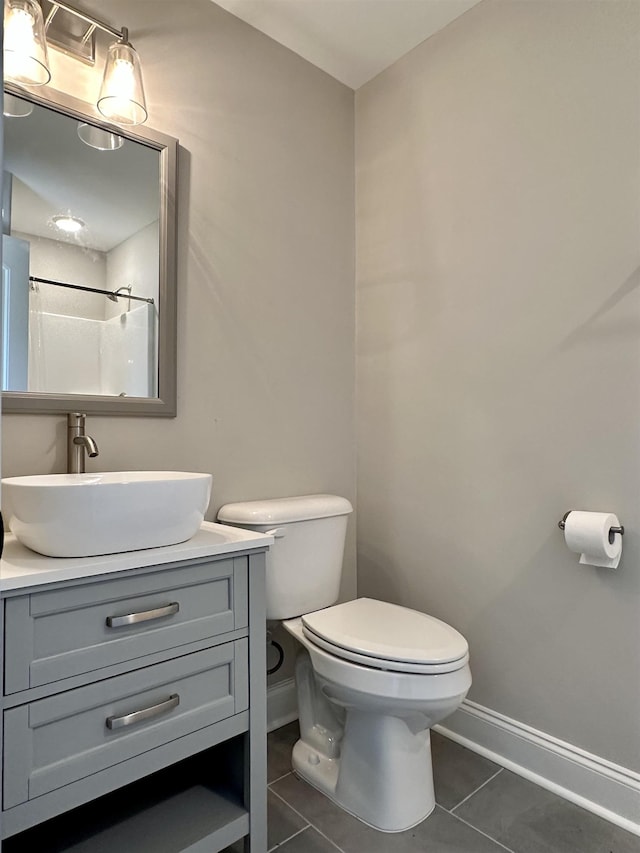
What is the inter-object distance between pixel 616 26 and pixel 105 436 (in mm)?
1792


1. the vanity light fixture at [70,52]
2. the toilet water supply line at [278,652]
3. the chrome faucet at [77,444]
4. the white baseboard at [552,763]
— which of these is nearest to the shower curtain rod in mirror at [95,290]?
the chrome faucet at [77,444]

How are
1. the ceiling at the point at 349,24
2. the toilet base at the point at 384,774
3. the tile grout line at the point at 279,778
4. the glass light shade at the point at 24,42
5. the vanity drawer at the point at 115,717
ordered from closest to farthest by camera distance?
the vanity drawer at the point at 115,717 → the glass light shade at the point at 24,42 → the toilet base at the point at 384,774 → the tile grout line at the point at 279,778 → the ceiling at the point at 349,24

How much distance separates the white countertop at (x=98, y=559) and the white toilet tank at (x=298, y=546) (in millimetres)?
347

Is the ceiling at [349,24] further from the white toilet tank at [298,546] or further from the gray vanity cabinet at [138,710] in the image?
the gray vanity cabinet at [138,710]

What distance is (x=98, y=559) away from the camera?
1.05m

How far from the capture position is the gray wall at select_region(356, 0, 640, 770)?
1.47 metres

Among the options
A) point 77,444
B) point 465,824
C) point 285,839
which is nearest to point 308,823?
point 285,839

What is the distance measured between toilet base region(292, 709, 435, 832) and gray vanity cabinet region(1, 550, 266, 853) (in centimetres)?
31

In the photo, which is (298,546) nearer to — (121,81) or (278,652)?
(278,652)

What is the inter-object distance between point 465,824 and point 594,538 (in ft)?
2.71

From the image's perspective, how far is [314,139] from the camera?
206cm

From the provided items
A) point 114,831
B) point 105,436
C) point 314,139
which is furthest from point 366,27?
point 114,831

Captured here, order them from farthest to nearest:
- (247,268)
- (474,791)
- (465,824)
Result: (247,268)
(474,791)
(465,824)

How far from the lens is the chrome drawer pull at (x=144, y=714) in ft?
3.44
